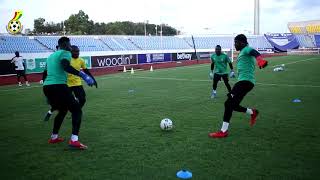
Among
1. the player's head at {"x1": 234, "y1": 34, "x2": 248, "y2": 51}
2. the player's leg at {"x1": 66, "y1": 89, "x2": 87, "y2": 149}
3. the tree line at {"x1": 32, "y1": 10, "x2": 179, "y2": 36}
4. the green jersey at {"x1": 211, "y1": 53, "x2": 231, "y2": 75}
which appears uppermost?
the tree line at {"x1": 32, "y1": 10, "x2": 179, "y2": 36}

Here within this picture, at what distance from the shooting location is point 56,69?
7.20 meters

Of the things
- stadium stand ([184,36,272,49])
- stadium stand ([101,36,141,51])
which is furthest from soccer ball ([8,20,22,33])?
stadium stand ([184,36,272,49])

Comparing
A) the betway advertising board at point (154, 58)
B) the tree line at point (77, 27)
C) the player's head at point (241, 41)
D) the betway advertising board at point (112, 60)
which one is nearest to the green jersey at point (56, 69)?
the player's head at point (241, 41)

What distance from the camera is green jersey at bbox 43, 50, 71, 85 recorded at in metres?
7.12

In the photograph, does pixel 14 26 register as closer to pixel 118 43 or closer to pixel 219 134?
pixel 118 43

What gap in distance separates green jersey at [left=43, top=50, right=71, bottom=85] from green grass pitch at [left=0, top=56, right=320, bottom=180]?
135 centimetres

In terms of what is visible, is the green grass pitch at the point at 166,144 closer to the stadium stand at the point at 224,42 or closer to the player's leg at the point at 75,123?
the player's leg at the point at 75,123

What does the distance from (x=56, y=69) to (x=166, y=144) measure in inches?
104

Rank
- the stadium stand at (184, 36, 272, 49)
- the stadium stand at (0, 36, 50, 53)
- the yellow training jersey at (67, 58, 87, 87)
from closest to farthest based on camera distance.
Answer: the yellow training jersey at (67, 58, 87, 87)
the stadium stand at (0, 36, 50, 53)
the stadium stand at (184, 36, 272, 49)

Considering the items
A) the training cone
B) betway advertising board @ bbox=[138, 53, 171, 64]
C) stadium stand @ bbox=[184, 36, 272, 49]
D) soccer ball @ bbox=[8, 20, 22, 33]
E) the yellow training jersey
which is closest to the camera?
the training cone

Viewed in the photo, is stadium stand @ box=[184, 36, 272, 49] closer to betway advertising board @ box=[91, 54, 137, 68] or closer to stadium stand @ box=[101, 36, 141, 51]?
stadium stand @ box=[101, 36, 141, 51]

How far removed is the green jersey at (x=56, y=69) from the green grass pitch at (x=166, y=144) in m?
1.35

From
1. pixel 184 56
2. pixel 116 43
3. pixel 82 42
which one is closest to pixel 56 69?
pixel 82 42

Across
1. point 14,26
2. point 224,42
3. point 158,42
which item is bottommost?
point 158,42
